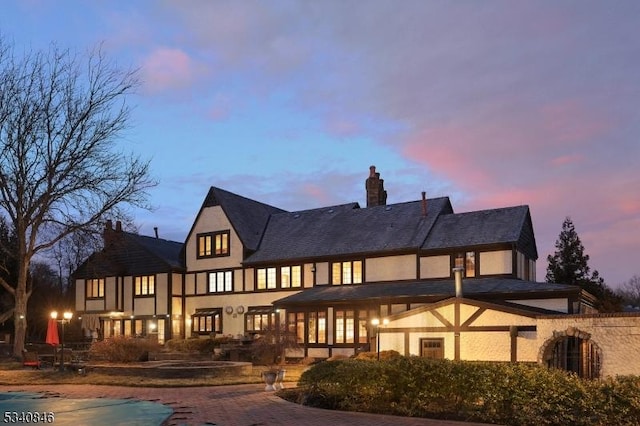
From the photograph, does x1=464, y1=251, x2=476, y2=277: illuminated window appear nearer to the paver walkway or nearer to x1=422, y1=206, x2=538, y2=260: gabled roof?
x1=422, y1=206, x2=538, y2=260: gabled roof

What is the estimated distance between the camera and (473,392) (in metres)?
14.4

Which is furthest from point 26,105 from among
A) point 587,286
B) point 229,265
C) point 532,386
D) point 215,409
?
point 587,286

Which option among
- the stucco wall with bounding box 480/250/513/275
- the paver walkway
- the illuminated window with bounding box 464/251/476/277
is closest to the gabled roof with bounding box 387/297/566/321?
the paver walkway

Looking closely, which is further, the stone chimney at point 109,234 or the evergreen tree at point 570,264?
the evergreen tree at point 570,264

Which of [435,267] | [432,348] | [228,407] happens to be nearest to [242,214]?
[435,267]

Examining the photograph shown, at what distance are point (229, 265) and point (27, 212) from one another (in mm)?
15323

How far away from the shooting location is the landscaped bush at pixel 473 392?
1267 centimetres

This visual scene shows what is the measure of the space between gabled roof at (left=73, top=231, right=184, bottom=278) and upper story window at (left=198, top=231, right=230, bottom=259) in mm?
2033

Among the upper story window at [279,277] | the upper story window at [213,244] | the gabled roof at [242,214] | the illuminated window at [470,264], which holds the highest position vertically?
the gabled roof at [242,214]

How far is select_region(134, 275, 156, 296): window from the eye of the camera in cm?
4725

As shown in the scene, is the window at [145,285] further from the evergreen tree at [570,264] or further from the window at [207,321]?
the evergreen tree at [570,264]

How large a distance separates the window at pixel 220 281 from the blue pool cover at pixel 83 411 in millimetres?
25371

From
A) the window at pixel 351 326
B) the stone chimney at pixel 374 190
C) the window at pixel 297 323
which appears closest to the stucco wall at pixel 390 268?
the window at pixel 351 326

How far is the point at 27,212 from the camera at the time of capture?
33.0 metres
